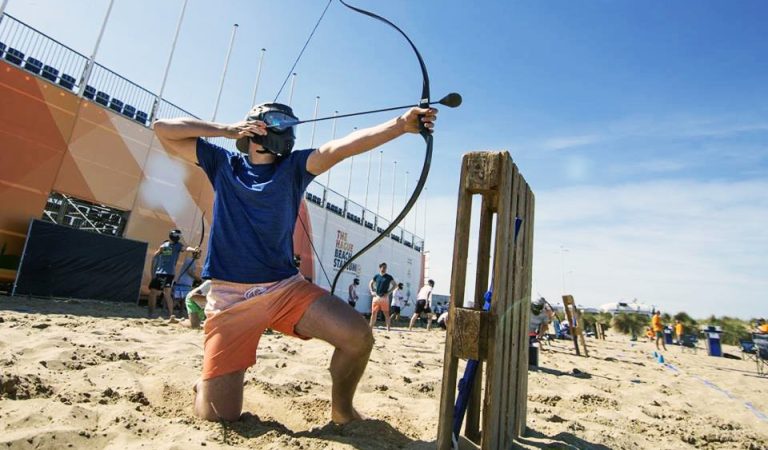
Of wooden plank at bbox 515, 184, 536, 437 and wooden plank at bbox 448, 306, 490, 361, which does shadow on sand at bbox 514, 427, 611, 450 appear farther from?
wooden plank at bbox 448, 306, 490, 361

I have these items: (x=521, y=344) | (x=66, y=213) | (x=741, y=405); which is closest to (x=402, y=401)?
(x=521, y=344)

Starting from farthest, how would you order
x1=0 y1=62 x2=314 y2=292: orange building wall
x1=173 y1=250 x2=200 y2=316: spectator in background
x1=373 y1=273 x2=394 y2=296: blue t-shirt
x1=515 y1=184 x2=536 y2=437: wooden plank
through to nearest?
1. x1=373 y1=273 x2=394 y2=296: blue t-shirt
2. x1=0 y1=62 x2=314 y2=292: orange building wall
3. x1=173 y1=250 x2=200 y2=316: spectator in background
4. x1=515 y1=184 x2=536 y2=437: wooden plank

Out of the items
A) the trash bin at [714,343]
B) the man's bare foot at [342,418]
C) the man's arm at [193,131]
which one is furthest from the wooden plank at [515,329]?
the trash bin at [714,343]

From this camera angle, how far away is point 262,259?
249cm

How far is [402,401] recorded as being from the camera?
3.03m

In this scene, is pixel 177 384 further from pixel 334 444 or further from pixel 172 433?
pixel 334 444

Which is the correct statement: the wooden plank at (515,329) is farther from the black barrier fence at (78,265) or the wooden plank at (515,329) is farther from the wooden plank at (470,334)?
the black barrier fence at (78,265)

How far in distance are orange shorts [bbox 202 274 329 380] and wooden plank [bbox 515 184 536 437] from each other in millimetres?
1362

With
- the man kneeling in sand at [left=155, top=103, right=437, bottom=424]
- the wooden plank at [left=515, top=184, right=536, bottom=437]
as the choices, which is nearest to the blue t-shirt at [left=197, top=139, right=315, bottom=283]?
the man kneeling in sand at [left=155, top=103, right=437, bottom=424]

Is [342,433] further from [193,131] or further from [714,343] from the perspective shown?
[714,343]

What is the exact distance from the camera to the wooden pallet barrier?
1729mm

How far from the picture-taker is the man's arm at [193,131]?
259 centimetres

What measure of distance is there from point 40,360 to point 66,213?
33.7ft

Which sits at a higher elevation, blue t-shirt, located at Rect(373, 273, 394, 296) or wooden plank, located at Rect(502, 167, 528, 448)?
blue t-shirt, located at Rect(373, 273, 394, 296)
